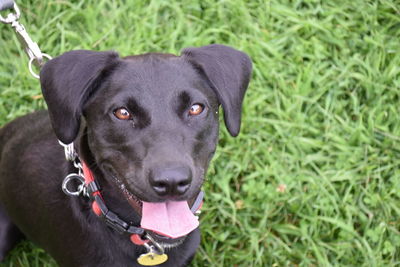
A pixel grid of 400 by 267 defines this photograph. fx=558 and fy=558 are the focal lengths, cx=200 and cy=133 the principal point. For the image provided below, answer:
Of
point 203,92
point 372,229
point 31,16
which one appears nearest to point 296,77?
point 372,229

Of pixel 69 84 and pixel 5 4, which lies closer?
pixel 69 84

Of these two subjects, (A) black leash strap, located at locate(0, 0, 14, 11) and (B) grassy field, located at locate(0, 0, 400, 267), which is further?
(B) grassy field, located at locate(0, 0, 400, 267)

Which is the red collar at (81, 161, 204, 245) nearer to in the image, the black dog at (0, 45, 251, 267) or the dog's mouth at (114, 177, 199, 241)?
the black dog at (0, 45, 251, 267)

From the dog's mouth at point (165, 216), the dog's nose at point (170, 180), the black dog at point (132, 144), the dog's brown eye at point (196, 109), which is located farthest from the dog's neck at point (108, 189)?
the dog's brown eye at point (196, 109)

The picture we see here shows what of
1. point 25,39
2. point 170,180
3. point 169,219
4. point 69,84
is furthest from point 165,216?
point 25,39

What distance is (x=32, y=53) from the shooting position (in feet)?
11.8

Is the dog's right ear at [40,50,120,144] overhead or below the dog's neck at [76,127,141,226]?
overhead

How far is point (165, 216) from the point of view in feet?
9.50

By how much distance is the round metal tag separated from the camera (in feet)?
10.5

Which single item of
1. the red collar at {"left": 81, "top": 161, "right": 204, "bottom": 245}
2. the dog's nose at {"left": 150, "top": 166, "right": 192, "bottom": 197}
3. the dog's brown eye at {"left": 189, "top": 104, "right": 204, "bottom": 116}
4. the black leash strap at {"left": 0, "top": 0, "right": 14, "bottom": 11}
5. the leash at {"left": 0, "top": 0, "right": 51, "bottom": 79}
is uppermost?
the black leash strap at {"left": 0, "top": 0, "right": 14, "bottom": 11}

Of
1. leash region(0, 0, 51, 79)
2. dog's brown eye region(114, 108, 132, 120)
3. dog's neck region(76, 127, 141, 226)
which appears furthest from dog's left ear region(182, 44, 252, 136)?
leash region(0, 0, 51, 79)

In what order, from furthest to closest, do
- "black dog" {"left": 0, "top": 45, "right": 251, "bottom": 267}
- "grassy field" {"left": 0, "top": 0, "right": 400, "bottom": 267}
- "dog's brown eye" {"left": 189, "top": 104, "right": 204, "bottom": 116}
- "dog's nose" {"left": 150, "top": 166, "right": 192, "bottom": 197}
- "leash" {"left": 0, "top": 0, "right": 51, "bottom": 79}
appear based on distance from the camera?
"grassy field" {"left": 0, "top": 0, "right": 400, "bottom": 267}
"leash" {"left": 0, "top": 0, "right": 51, "bottom": 79}
"dog's brown eye" {"left": 189, "top": 104, "right": 204, "bottom": 116}
"black dog" {"left": 0, "top": 45, "right": 251, "bottom": 267}
"dog's nose" {"left": 150, "top": 166, "right": 192, "bottom": 197}

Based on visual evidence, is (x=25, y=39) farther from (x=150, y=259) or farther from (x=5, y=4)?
(x=150, y=259)

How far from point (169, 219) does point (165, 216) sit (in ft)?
0.10
